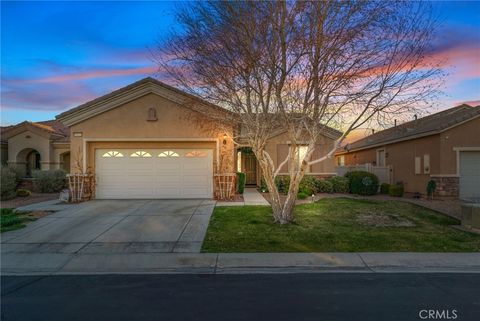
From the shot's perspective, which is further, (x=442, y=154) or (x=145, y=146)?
(x=442, y=154)

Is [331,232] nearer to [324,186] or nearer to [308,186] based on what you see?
[308,186]

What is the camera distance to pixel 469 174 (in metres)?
20.0

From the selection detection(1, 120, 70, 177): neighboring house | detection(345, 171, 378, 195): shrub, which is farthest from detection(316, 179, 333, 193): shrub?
detection(1, 120, 70, 177): neighboring house

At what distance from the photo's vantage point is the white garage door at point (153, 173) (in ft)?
60.7

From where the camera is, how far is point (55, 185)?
23109 mm

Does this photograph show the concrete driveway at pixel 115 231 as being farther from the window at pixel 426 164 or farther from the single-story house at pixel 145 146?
the window at pixel 426 164

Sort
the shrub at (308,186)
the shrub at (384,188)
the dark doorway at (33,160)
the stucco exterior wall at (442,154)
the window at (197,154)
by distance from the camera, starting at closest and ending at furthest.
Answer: the window at (197,154) → the stucco exterior wall at (442,154) → the shrub at (308,186) → the shrub at (384,188) → the dark doorway at (33,160)

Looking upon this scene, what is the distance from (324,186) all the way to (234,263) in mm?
13453

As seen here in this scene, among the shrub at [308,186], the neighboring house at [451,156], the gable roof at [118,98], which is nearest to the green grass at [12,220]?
the gable roof at [118,98]

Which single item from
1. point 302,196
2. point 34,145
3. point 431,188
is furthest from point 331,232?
point 34,145

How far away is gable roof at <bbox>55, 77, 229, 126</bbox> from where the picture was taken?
1823 centimetres

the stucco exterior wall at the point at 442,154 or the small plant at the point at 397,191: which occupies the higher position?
the stucco exterior wall at the point at 442,154

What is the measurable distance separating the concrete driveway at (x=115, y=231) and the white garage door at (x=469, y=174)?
12287 mm

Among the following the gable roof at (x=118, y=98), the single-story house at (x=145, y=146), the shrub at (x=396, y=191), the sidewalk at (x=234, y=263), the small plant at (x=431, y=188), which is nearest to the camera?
the sidewalk at (x=234, y=263)
